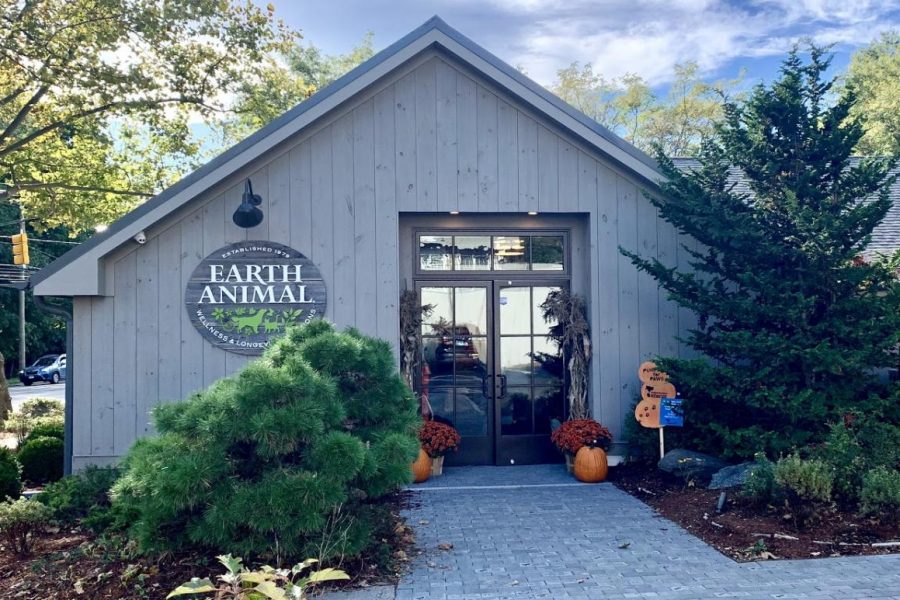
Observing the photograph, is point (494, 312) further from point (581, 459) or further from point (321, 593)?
point (321, 593)

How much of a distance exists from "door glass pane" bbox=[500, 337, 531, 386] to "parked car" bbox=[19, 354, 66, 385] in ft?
89.5

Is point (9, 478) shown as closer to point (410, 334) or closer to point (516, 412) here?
point (410, 334)

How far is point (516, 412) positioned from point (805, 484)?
3459 mm

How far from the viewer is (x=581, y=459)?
742cm

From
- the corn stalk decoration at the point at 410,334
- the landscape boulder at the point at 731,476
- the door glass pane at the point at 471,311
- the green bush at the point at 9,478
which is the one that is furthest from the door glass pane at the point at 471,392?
the green bush at the point at 9,478

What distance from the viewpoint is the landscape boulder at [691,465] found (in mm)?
6816

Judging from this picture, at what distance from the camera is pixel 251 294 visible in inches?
300

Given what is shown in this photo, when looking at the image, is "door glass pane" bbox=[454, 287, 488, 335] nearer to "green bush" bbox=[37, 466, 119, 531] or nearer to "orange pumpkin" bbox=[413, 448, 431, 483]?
"orange pumpkin" bbox=[413, 448, 431, 483]

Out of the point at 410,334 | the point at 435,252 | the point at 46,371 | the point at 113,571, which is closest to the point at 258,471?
the point at 113,571

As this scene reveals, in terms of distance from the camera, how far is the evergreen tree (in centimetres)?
654

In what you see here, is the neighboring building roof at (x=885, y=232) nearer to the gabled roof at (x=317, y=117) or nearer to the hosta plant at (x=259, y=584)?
the gabled roof at (x=317, y=117)

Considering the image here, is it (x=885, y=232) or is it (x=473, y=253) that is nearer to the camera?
(x=473, y=253)

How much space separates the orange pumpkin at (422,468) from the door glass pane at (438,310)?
1.51 meters

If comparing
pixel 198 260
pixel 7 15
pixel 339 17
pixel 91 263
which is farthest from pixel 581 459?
pixel 7 15
